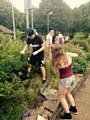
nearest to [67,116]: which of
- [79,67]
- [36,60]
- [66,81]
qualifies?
[66,81]

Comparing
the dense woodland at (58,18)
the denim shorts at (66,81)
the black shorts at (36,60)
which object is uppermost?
the dense woodland at (58,18)

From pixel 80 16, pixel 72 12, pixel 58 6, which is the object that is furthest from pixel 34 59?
pixel 58 6

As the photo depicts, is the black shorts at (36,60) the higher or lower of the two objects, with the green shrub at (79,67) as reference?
higher

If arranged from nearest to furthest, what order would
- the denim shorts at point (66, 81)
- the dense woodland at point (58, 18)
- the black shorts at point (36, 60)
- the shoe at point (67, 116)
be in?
the denim shorts at point (66, 81), the shoe at point (67, 116), the black shorts at point (36, 60), the dense woodland at point (58, 18)

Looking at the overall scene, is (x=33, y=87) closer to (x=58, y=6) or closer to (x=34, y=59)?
(x=34, y=59)

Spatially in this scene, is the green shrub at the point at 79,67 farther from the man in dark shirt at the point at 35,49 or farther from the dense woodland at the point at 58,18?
the dense woodland at the point at 58,18

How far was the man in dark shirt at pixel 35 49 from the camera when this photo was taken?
716 centimetres

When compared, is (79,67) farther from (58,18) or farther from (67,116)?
(58,18)

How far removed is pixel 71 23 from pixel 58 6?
1381 cm

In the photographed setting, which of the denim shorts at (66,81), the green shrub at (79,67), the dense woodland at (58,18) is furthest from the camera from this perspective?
the dense woodland at (58,18)

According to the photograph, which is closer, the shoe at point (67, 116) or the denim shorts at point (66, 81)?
the denim shorts at point (66, 81)

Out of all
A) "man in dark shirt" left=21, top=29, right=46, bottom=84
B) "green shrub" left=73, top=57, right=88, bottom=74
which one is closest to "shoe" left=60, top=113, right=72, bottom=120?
"man in dark shirt" left=21, top=29, right=46, bottom=84

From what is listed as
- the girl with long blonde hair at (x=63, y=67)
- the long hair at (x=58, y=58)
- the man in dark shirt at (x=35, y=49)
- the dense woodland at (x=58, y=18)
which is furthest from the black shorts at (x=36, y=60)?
the dense woodland at (x=58, y=18)

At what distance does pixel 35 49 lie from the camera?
24.0 feet
